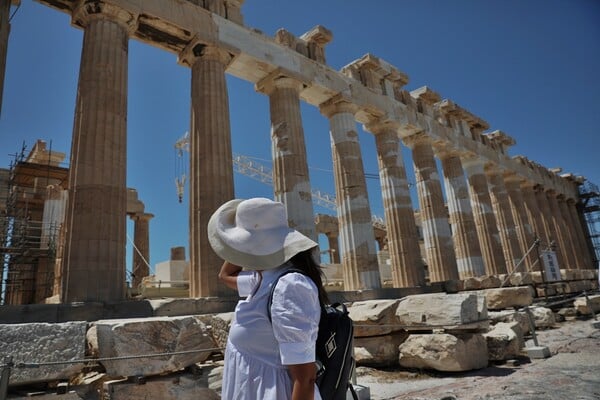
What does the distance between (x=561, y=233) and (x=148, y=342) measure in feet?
121

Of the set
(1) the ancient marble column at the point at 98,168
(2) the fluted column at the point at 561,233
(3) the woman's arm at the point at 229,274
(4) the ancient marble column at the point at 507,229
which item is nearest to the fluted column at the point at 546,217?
(2) the fluted column at the point at 561,233

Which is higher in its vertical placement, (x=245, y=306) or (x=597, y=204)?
(x=597, y=204)

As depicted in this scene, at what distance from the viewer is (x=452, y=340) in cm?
A: 698

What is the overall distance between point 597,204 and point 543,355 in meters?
42.4

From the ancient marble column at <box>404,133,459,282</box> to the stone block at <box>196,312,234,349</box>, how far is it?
1667 centimetres

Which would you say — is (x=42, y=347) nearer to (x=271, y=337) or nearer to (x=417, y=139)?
(x=271, y=337)

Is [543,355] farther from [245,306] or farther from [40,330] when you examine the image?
[40,330]

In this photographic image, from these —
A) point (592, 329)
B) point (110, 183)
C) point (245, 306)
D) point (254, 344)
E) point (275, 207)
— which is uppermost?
point (110, 183)

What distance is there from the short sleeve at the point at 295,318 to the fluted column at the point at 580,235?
132ft

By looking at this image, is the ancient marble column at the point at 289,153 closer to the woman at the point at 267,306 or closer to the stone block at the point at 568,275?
the woman at the point at 267,306

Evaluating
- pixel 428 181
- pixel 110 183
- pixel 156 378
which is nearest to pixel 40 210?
pixel 110 183

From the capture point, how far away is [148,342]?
479cm

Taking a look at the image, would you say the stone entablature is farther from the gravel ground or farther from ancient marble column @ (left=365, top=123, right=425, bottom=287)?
the gravel ground

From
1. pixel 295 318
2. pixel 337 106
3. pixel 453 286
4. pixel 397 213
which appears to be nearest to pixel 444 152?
pixel 397 213
